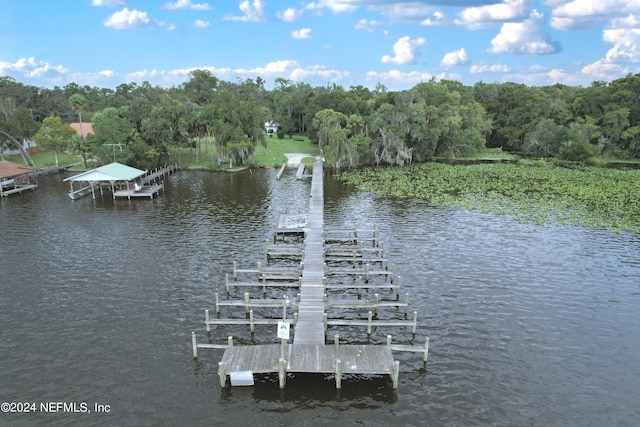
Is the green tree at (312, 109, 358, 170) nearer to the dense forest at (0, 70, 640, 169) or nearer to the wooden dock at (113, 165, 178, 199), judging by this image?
Result: the dense forest at (0, 70, 640, 169)

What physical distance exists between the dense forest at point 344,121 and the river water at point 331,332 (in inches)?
1138

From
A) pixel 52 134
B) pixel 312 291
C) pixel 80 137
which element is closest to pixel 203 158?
pixel 80 137

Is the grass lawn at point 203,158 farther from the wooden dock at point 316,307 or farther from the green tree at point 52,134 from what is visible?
the wooden dock at point 316,307

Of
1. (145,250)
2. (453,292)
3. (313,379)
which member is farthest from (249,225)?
(313,379)

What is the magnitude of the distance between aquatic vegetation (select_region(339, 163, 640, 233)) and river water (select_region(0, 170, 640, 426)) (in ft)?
15.4

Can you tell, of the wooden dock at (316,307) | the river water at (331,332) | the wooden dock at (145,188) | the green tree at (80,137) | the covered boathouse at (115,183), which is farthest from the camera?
the green tree at (80,137)

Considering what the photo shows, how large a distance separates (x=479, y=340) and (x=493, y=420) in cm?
602

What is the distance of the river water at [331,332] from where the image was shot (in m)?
18.3

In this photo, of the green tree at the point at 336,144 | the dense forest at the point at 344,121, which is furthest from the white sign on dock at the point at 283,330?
the green tree at the point at 336,144

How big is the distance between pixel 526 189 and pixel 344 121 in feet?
125

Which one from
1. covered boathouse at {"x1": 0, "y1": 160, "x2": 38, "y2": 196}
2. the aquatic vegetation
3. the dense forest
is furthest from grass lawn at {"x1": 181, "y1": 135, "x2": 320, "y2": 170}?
covered boathouse at {"x1": 0, "y1": 160, "x2": 38, "y2": 196}

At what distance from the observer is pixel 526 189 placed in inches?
2306

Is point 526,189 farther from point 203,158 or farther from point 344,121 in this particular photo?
point 203,158

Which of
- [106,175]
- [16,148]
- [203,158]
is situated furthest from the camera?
[203,158]
